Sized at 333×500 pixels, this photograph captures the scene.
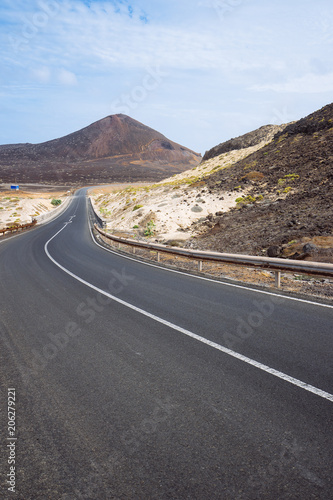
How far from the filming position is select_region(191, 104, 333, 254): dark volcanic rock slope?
56.8 feet

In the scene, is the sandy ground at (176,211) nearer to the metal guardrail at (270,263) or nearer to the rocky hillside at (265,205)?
the rocky hillside at (265,205)

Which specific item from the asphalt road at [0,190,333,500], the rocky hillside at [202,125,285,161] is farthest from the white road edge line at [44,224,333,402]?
the rocky hillside at [202,125,285,161]

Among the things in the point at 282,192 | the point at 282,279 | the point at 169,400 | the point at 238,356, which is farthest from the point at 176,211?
the point at 169,400

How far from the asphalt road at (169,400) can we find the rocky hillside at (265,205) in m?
7.88

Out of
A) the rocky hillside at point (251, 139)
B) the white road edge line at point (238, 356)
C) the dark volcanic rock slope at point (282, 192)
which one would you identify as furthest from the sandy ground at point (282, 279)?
the rocky hillside at point (251, 139)

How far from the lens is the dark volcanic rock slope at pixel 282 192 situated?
1731cm

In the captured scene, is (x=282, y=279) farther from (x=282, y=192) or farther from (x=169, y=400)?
(x=282, y=192)

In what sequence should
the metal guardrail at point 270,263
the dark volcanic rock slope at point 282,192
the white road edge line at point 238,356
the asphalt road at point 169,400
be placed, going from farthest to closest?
1. the dark volcanic rock slope at point 282,192
2. the metal guardrail at point 270,263
3. the white road edge line at point 238,356
4. the asphalt road at point 169,400

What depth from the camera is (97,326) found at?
633 centimetres

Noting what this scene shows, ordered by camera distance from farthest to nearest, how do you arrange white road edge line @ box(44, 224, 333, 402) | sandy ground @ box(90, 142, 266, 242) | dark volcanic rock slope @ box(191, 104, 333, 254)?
sandy ground @ box(90, 142, 266, 242) → dark volcanic rock slope @ box(191, 104, 333, 254) → white road edge line @ box(44, 224, 333, 402)

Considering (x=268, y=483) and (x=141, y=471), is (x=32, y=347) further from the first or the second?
(x=268, y=483)

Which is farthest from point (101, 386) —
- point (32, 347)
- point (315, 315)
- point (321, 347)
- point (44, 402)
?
point (315, 315)

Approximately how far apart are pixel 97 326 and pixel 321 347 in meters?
3.78

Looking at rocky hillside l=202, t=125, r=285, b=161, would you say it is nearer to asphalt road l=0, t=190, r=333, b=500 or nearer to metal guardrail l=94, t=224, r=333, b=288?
metal guardrail l=94, t=224, r=333, b=288
